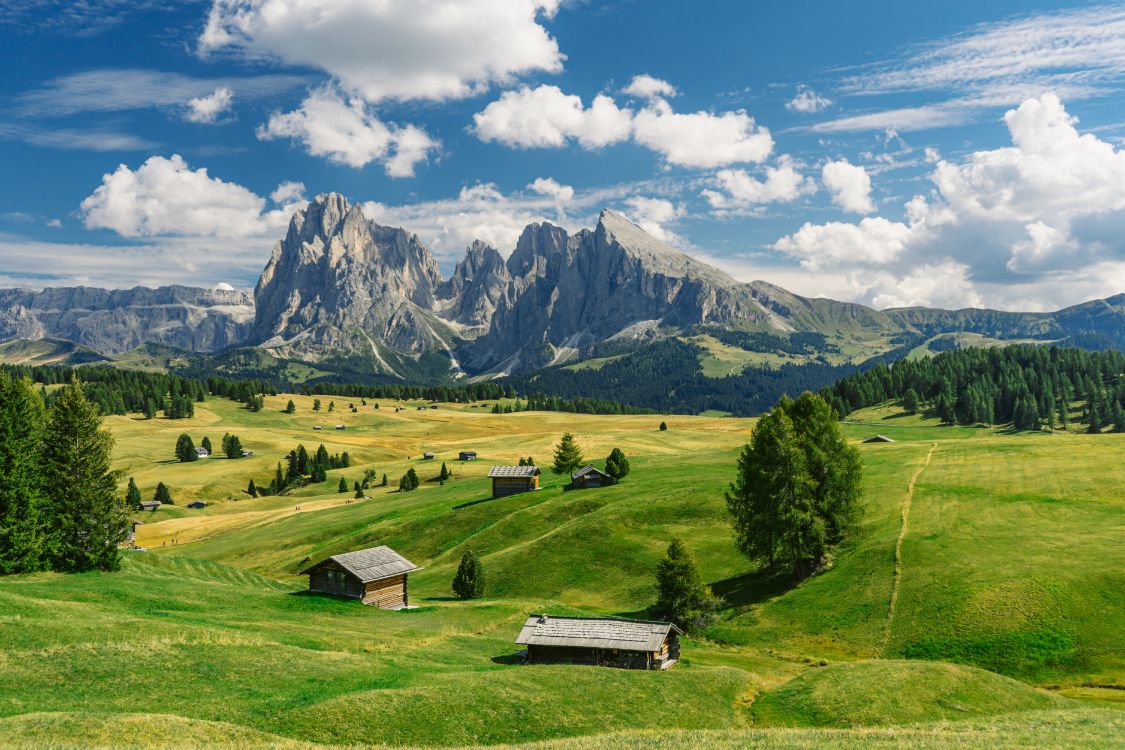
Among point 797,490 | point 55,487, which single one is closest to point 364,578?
point 55,487

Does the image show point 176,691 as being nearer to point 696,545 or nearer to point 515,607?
point 515,607

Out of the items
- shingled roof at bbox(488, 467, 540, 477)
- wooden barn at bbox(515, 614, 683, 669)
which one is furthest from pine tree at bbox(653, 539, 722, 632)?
shingled roof at bbox(488, 467, 540, 477)

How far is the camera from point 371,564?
59.5 meters

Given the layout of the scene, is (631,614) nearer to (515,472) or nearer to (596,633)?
(596,633)

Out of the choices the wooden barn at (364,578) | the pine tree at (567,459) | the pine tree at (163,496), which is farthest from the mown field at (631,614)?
the pine tree at (163,496)

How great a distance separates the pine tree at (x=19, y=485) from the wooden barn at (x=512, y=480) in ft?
205

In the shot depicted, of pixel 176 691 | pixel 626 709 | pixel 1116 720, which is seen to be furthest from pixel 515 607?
pixel 1116 720

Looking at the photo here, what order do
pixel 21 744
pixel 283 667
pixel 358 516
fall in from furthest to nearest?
pixel 358 516 → pixel 283 667 → pixel 21 744

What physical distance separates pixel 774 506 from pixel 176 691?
158ft

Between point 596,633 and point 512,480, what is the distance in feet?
204

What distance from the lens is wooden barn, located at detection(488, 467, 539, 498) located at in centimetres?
10431

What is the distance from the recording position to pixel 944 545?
58.4m

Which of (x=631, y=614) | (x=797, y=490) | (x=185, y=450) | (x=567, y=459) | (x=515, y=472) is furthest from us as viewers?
(x=185, y=450)

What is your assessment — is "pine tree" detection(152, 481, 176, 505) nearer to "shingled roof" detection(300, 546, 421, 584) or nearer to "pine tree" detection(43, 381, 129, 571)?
"shingled roof" detection(300, 546, 421, 584)
